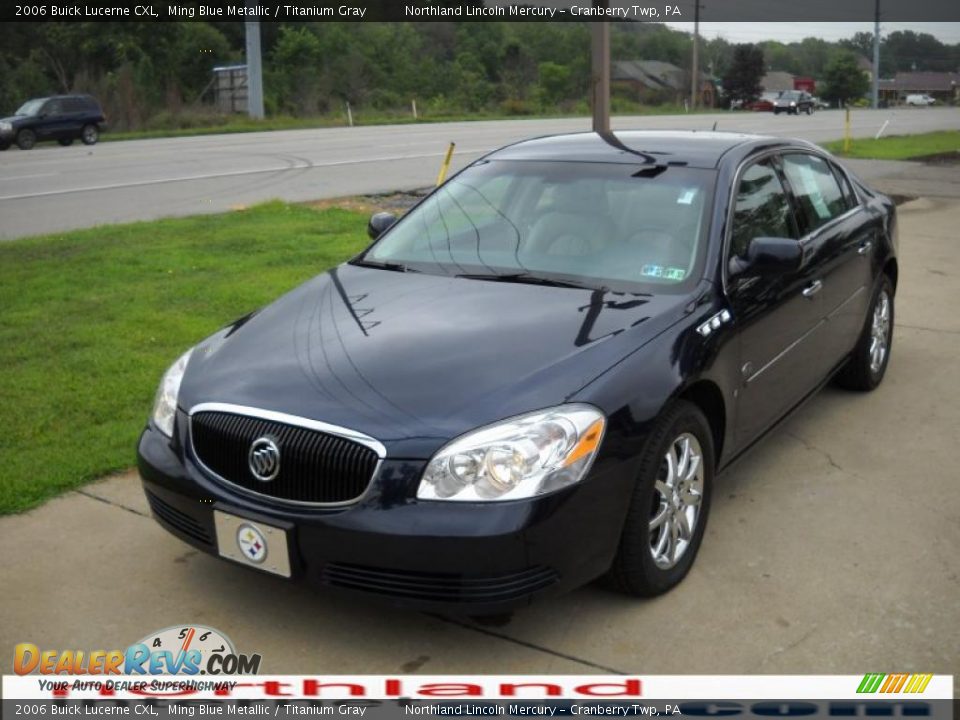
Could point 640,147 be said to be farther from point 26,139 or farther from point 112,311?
point 26,139

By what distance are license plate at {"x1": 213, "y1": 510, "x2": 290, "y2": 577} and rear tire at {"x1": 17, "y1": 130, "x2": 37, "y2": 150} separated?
2896 centimetres

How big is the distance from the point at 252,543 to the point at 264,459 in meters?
0.27

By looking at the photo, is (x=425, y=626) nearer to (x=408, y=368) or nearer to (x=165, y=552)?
(x=408, y=368)

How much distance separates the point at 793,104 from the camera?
6531cm

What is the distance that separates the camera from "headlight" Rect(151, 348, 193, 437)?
388 centimetres

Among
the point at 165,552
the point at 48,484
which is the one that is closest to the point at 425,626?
the point at 165,552

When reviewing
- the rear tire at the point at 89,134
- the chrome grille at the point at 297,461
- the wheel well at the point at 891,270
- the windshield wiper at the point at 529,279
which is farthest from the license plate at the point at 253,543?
the rear tire at the point at 89,134

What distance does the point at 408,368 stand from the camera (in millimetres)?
3646

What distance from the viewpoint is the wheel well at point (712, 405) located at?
4025 mm

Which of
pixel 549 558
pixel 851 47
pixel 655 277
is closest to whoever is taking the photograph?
pixel 549 558

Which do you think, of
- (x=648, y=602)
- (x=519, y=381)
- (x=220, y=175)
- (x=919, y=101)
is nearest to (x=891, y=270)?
(x=648, y=602)

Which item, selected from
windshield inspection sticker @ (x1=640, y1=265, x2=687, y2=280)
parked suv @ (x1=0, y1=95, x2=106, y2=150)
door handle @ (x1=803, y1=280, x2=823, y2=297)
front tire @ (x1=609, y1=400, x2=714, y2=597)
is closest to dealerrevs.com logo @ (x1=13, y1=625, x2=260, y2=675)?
front tire @ (x1=609, y1=400, x2=714, y2=597)

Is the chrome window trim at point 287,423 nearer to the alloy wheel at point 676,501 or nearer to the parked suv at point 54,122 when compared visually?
the alloy wheel at point 676,501

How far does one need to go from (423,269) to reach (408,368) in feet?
3.64
